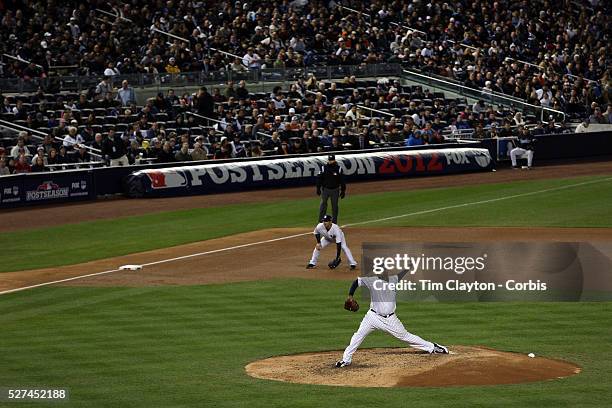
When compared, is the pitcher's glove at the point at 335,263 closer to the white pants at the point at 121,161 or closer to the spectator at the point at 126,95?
the white pants at the point at 121,161

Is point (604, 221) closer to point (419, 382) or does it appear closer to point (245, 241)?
point (245, 241)

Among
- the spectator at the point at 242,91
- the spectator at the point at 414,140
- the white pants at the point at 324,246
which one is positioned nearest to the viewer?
the white pants at the point at 324,246

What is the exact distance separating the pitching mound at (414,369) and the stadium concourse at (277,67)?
2022cm

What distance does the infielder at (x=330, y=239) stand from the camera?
81.2 feet

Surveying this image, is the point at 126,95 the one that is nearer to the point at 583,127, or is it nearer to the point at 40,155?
the point at 40,155

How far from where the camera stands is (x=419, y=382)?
15.5m

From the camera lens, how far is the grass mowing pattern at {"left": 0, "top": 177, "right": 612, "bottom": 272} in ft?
97.3

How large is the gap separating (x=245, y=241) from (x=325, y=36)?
2328cm

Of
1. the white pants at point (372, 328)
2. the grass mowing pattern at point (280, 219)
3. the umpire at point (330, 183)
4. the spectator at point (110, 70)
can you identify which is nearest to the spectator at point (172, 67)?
the spectator at point (110, 70)

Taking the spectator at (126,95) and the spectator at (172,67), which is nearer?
the spectator at (126,95)

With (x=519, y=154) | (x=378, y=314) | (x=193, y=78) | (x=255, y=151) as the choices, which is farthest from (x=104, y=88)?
(x=378, y=314)

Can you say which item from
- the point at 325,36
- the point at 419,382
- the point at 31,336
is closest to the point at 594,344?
the point at 419,382

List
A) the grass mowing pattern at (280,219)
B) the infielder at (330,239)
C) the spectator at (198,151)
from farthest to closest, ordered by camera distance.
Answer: the spectator at (198,151) → the grass mowing pattern at (280,219) → the infielder at (330,239)

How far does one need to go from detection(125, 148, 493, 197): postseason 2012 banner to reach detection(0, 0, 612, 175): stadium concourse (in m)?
0.78
